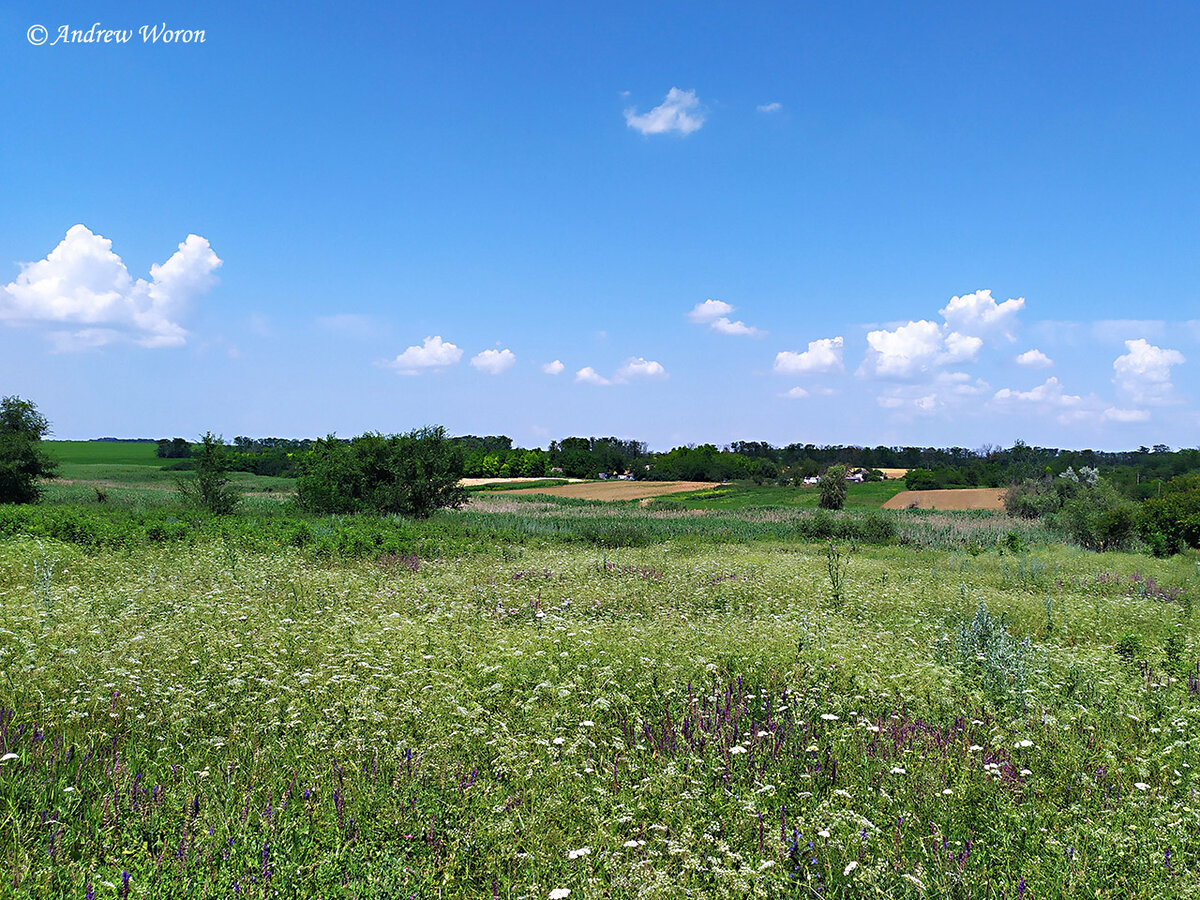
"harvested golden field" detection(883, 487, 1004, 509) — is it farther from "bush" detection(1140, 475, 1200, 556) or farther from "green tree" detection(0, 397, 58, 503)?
"green tree" detection(0, 397, 58, 503)

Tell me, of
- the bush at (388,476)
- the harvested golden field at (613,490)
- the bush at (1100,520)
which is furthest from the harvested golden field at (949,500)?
the bush at (388,476)

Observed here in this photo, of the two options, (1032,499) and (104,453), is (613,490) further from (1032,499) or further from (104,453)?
(104,453)

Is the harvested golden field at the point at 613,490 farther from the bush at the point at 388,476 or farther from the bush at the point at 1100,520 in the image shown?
the bush at the point at 1100,520

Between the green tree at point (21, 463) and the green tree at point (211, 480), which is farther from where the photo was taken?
the green tree at point (21, 463)

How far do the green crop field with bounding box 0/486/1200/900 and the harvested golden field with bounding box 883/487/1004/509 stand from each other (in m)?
52.7

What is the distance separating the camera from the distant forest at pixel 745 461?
7219cm

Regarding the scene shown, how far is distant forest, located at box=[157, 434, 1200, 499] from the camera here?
237 ft

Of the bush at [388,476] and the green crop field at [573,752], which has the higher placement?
the bush at [388,476]

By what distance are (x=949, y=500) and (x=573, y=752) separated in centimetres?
6638

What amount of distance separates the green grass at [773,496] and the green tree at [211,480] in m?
36.2

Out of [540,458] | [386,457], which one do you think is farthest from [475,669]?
[540,458]

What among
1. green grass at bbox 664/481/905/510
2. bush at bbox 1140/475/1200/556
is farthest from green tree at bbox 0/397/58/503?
bush at bbox 1140/475/1200/556

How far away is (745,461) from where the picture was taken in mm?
109625

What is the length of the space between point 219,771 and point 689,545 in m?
19.1
